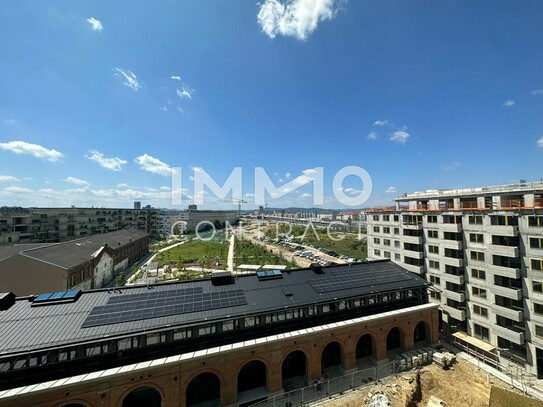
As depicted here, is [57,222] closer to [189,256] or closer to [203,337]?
[189,256]

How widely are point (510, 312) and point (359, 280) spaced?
15.4 meters

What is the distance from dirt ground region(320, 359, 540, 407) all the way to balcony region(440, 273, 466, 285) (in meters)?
9.96

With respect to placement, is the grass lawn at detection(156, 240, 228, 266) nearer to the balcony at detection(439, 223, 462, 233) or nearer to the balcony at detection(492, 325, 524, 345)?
the balcony at detection(439, 223, 462, 233)

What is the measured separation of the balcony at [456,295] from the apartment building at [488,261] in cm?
10

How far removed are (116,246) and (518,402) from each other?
66843mm

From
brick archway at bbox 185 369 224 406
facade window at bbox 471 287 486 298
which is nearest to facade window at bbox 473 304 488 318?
facade window at bbox 471 287 486 298

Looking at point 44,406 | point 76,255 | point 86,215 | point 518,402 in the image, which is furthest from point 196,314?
point 86,215

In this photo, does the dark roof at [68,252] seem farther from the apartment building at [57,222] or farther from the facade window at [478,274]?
the facade window at [478,274]

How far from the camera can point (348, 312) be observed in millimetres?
22516

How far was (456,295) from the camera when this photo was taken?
97.2 feet

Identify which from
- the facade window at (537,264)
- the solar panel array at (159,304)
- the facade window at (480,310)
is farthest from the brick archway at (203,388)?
the facade window at (537,264)

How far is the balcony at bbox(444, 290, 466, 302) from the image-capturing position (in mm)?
29297

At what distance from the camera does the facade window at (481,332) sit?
88.1ft

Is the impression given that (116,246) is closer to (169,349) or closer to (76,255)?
(76,255)
